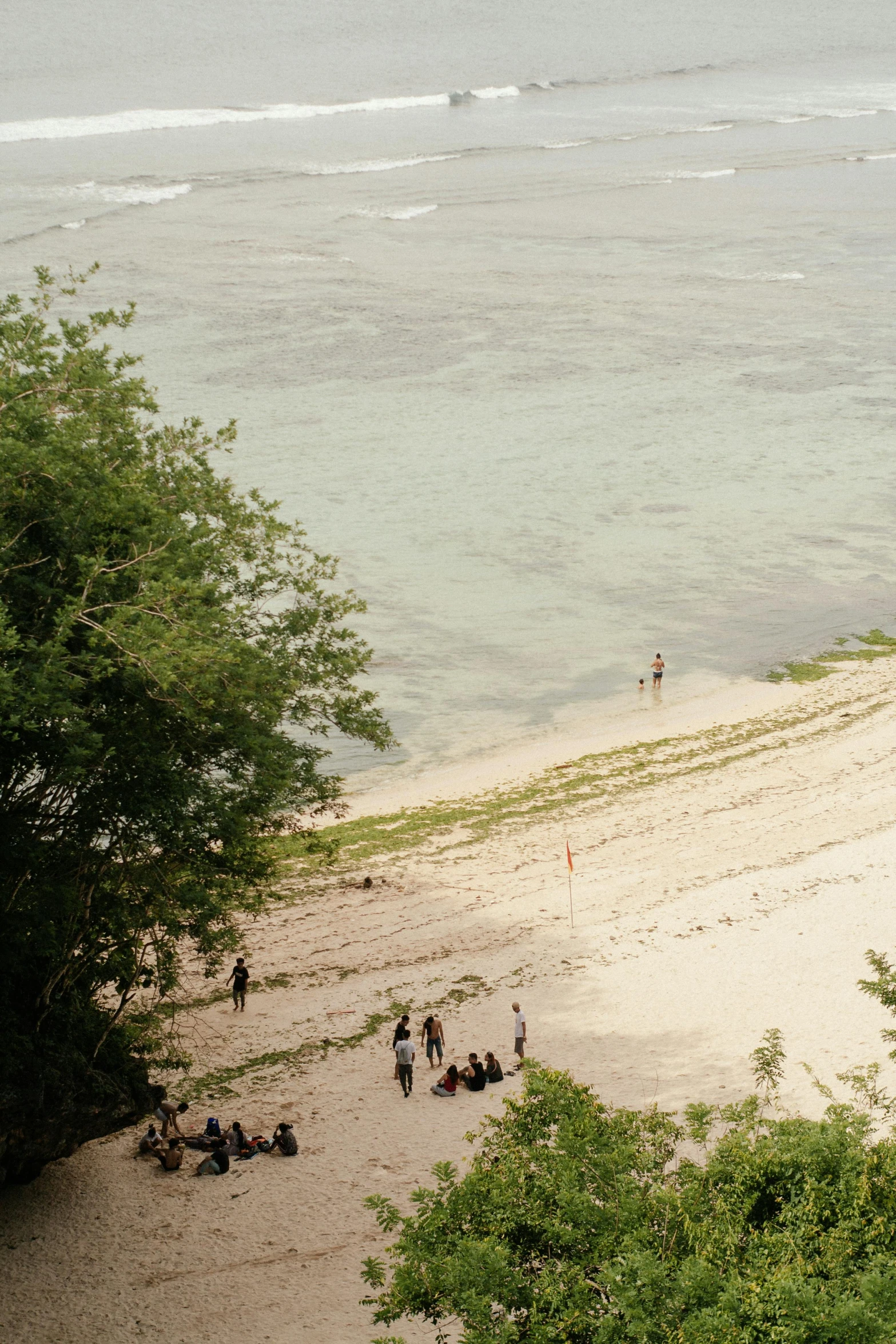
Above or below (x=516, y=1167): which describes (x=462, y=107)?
above

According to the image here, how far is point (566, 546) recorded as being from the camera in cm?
4378

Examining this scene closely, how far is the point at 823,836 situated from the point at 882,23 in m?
153

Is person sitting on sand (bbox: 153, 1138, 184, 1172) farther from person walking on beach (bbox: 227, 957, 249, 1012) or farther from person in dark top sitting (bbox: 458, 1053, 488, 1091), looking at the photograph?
person in dark top sitting (bbox: 458, 1053, 488, 1091)

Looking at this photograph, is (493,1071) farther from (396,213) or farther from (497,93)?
(497,93)

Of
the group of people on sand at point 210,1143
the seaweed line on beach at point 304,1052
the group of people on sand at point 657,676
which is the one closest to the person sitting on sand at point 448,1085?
→ the seaweed line on beach at point 304,1052

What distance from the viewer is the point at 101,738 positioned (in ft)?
48.0

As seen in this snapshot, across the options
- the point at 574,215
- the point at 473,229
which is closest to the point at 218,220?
the point at 473,229

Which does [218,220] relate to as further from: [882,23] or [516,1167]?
[882,23]

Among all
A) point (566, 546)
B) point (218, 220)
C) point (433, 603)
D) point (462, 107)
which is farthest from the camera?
point (462, 107)

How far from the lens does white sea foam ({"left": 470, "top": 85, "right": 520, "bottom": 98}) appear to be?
10919 cm

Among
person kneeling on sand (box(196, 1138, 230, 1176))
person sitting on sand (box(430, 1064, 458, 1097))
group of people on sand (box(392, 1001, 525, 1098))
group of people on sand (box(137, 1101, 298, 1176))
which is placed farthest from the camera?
person sitting on sand (box(430, 1064, 458, 1097))

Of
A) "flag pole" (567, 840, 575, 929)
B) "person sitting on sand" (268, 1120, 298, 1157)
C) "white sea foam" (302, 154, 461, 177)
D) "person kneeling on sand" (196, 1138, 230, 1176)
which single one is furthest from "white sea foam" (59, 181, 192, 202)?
"person kneeling on sand" (196, 1138, 230, 1176)

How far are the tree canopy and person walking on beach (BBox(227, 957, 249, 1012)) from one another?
920 centimetres

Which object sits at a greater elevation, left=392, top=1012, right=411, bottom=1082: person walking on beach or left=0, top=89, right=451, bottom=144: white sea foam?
left=0, top=89, right=451, bottom=144: white sea foam
